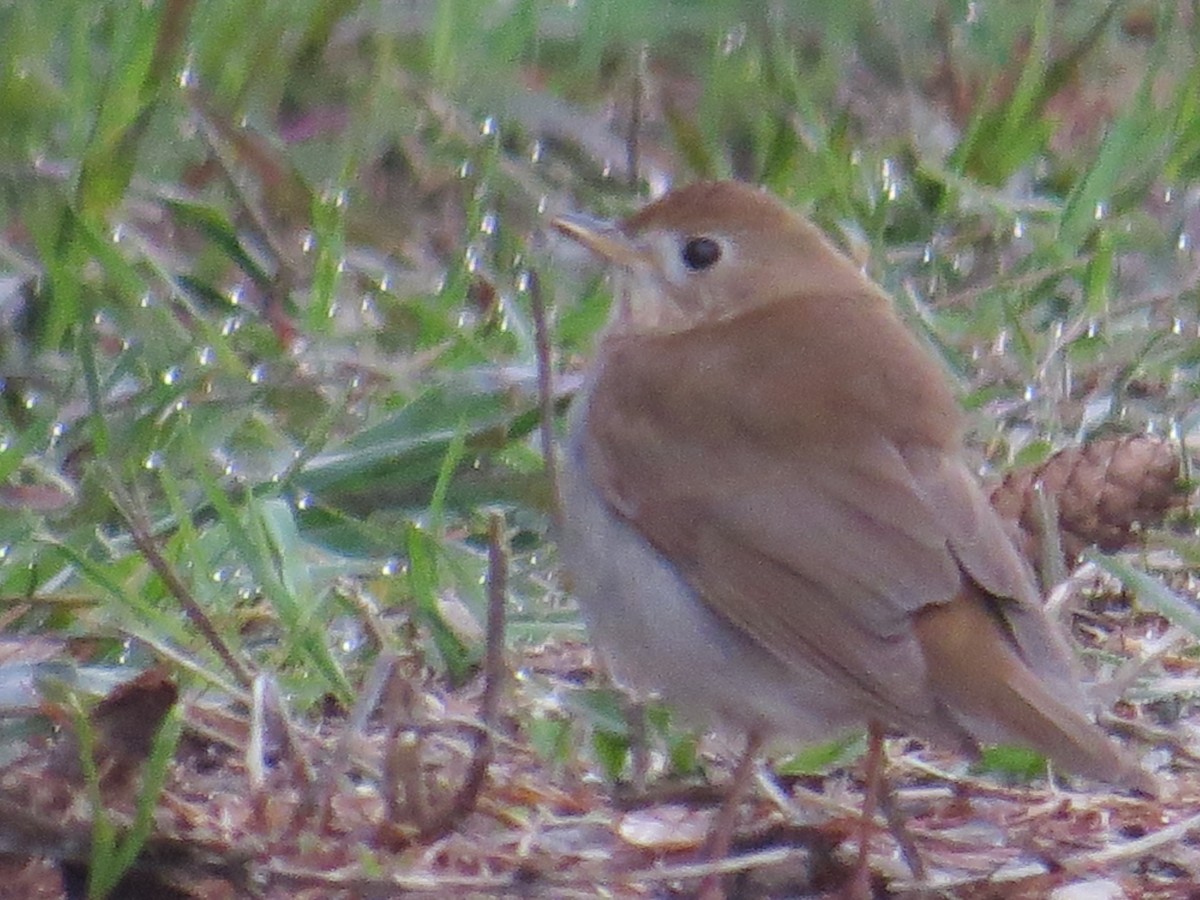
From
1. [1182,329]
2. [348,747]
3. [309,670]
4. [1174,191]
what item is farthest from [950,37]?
[348,747]

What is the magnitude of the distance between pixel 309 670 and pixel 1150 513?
1765 mm

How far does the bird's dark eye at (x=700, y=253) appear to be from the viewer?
16.5 ft

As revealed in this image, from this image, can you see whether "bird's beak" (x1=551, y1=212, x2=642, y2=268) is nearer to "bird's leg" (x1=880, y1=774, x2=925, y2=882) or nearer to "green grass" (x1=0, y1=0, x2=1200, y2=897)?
"green grass" (x1=0, y1=0, x2=1200, y2=897)

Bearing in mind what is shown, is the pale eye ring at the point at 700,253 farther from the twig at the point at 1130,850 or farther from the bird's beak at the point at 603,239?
the twig at the point at 1130,850

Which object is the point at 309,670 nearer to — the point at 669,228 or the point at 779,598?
the point at 779,598

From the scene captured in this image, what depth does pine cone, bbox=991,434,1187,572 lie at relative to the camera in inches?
199

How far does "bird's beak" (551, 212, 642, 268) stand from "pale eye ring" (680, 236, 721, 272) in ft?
0.33

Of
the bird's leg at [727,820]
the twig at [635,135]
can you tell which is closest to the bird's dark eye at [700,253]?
the bird's leg at [727,820]

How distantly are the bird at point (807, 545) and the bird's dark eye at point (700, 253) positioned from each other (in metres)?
0.16

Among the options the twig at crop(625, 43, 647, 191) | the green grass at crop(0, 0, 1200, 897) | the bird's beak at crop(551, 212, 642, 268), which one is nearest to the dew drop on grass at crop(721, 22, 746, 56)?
the green grass at crop(0, 0, 1200, 897)

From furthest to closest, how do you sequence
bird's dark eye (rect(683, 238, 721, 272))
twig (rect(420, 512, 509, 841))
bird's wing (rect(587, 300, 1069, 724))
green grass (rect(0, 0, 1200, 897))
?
bird's dark eye (rect(683, 238, 721, 272))
green grass (rect(0, 0, 1200, 897))
bird's wing (rect(587, 300, 1069, 724))
twig (rect(420, 512, 509, 841))

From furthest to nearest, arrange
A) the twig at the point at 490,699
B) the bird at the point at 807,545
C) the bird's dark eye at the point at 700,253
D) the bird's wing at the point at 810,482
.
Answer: the bird's dark eye at the point at 700,253 < the bird's wing at the point at 810,482 < the bird at the point at 807,545 < the twig at the point at 490,699

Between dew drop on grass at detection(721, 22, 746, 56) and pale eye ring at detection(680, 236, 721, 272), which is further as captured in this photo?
dew drop on grass at detection(721, 22, 746, 56)

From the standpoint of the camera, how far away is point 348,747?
12.3 ft
